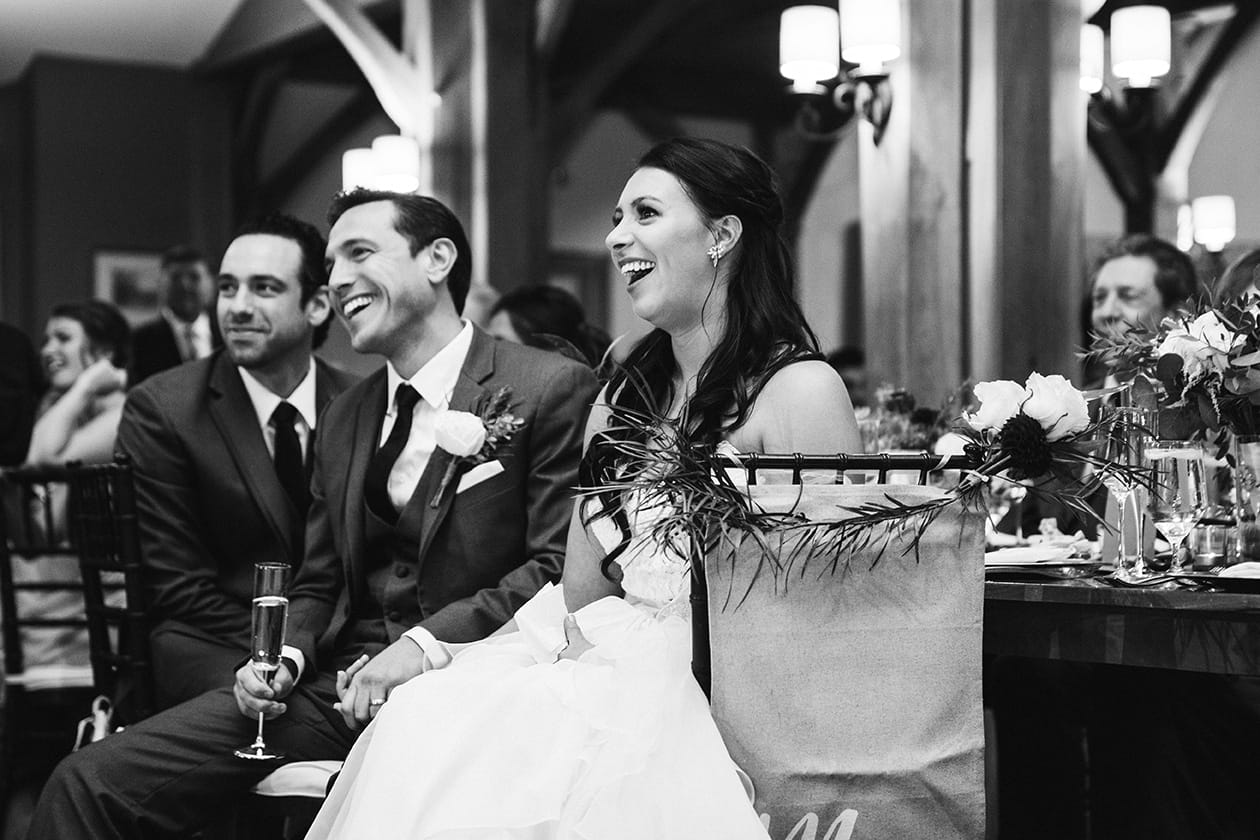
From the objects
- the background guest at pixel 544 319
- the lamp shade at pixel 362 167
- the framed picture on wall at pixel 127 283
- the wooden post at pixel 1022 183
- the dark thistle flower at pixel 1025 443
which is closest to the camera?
the dark thistle flower at pixel 1025 443

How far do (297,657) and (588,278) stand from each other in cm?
875

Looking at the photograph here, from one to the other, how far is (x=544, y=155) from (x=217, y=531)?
14.4ft

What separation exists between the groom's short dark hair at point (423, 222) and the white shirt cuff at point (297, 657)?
0.80 m

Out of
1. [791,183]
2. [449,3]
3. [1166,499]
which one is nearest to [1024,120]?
[1166,499]

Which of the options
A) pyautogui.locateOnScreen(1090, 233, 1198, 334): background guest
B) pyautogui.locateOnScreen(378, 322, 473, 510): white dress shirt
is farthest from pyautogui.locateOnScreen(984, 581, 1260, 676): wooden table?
pyautogui.locateOnScreen(1090, 233, 1198, 334): background guest

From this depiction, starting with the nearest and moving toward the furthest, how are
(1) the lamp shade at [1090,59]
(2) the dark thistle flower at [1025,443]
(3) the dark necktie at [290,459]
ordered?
(2) the dark thistle flower at [1025,443] → (3) the dark necktie at [290,459] → (1) the lamp shade at [1090,59]

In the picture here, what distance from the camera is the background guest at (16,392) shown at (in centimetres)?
561

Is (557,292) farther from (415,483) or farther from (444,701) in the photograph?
(444,701)

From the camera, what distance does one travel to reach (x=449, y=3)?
741 cm

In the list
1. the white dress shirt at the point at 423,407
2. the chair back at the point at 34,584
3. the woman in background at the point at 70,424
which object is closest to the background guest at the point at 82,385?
the woman in background at the point at 70,424

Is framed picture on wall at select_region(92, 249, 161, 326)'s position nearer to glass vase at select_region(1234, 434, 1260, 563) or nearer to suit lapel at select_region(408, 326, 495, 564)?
suit lapel at select_region(408, 326, 495, 564)

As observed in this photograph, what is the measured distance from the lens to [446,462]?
3.01m

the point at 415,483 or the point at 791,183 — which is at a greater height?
the point at 791,183

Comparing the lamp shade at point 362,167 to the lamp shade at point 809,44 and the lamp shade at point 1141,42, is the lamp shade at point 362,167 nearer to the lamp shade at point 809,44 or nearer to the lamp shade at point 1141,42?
the lamp shade at point 809,44
